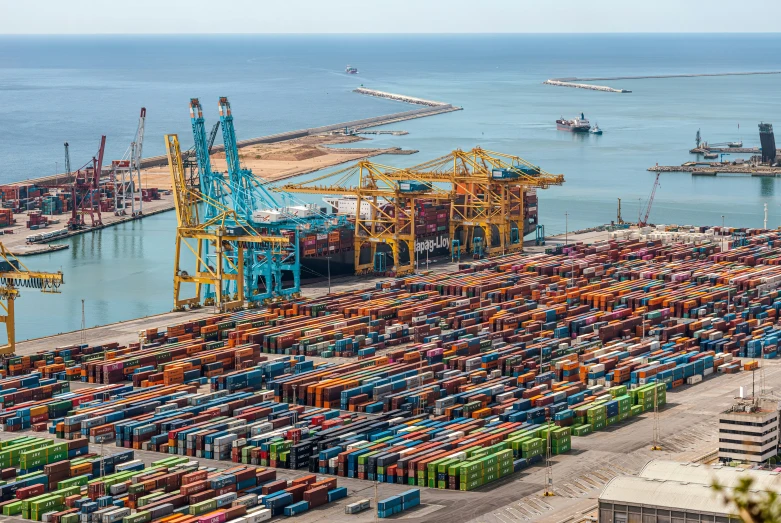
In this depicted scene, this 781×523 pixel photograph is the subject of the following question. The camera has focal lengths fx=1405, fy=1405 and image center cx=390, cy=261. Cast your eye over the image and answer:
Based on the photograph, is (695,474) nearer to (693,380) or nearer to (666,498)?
(666,498)

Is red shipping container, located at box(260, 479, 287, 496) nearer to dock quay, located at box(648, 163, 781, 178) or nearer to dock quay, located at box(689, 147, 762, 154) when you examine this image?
dock quay, located at box(648, 163, 781, 178)

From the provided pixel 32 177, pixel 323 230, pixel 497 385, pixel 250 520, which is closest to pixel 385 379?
pixel 497 385

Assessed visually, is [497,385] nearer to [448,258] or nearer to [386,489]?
[386,489]

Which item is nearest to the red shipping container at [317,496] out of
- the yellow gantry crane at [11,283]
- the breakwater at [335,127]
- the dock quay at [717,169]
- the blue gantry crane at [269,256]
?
the yellow gantry crane at [11,283]

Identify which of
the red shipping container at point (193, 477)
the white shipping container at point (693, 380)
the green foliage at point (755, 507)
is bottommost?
the white shipping container at point (693, 380)

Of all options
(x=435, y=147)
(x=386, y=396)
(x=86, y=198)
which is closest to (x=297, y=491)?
(x=386, y=396)

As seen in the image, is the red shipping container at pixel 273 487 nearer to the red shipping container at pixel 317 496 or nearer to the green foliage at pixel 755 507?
the red shipping container at pixel 317 496

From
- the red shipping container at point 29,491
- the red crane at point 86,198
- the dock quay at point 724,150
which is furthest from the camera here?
the dock quay at point 724,150
